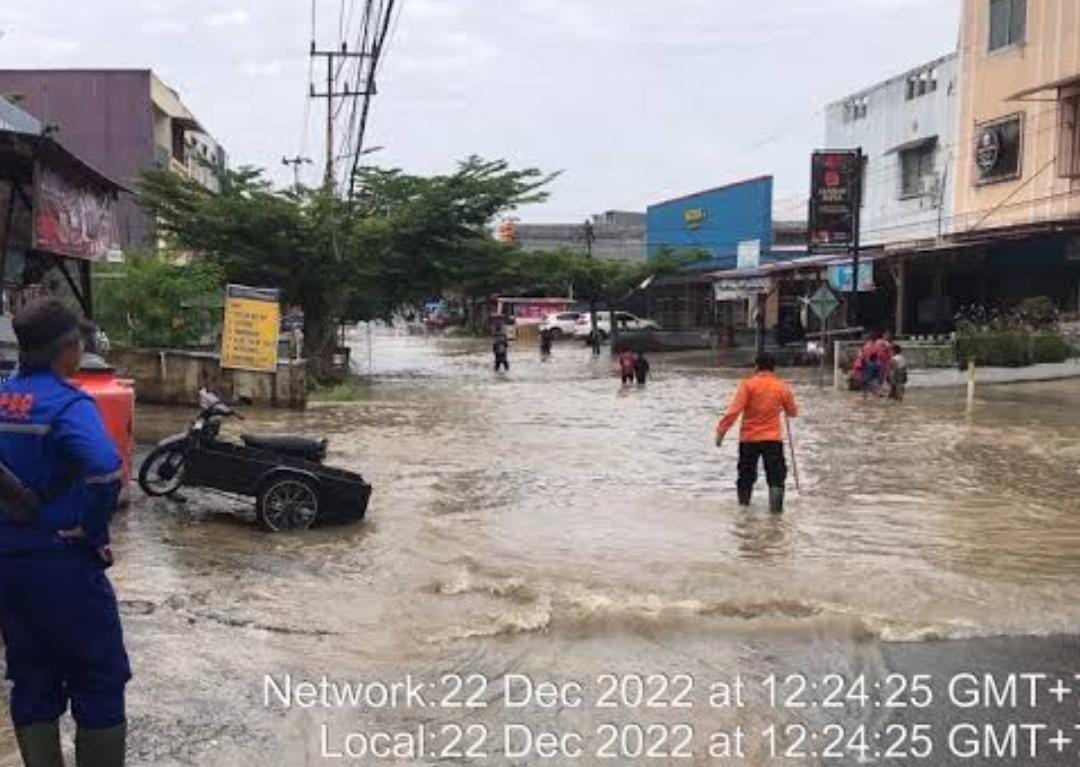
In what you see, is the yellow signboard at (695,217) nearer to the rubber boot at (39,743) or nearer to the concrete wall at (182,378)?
the concrete wall at (182,378)

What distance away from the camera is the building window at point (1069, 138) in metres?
31.6

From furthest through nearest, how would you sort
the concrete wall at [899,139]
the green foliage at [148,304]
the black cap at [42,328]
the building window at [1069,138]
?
the concrete wall at [899,139]
the building window at [1069,138]
the green foliage at [148,304]
the black cap at [42,328]

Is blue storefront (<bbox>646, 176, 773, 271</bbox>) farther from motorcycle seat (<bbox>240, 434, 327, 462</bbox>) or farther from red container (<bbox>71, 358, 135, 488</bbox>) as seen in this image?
red container (<bbox>71, 358, 135, 488</bbox>)

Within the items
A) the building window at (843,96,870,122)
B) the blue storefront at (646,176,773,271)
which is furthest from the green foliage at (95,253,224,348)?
the blue storefront at (646,176,773,271)

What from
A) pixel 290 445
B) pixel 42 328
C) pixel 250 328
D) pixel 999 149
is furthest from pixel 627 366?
pixel 42 328

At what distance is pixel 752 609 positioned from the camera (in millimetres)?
8031

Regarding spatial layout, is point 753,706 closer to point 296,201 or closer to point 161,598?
point 161,598

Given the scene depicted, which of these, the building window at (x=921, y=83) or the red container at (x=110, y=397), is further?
the building window at (x=921, y=83)

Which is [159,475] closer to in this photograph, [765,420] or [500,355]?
[765,420]

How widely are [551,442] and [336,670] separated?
1227cm

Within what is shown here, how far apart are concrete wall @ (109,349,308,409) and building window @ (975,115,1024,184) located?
861 inches

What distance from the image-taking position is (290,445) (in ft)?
36.3

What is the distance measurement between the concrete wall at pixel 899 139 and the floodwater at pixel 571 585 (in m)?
22.6

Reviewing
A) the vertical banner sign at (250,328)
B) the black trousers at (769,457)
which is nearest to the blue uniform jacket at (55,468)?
the black trousers at (769,457)
